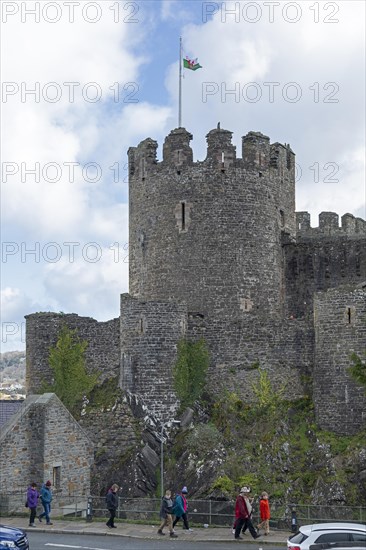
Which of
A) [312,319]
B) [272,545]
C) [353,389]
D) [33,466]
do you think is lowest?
[272,545]

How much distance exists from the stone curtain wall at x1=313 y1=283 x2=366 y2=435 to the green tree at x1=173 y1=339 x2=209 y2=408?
15.6 feet

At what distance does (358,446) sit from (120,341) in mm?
11138

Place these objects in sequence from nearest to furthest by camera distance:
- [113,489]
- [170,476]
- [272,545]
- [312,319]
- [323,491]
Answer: [272,545], [113,489], [323,491], [170,476], [312,319]

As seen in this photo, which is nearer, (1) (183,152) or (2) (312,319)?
(2) (312,319)

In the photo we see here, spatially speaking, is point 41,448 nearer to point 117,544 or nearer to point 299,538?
point 117,544

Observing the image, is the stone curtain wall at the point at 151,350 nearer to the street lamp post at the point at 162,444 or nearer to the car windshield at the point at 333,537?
the street lamp post at the point at 162,444

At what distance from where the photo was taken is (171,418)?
129ft

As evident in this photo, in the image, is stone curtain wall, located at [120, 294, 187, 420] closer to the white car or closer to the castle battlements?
the castle battlements

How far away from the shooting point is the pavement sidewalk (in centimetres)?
2650

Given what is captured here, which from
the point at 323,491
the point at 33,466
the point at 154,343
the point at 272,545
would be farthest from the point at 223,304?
the point at 272,545

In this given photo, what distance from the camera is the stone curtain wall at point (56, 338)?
42156 millimetres

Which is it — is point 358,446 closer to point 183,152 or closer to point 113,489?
point 113,489

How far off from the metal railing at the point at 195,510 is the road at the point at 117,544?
2468mm

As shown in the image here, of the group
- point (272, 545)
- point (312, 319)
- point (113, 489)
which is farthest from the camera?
point (312, 319)
